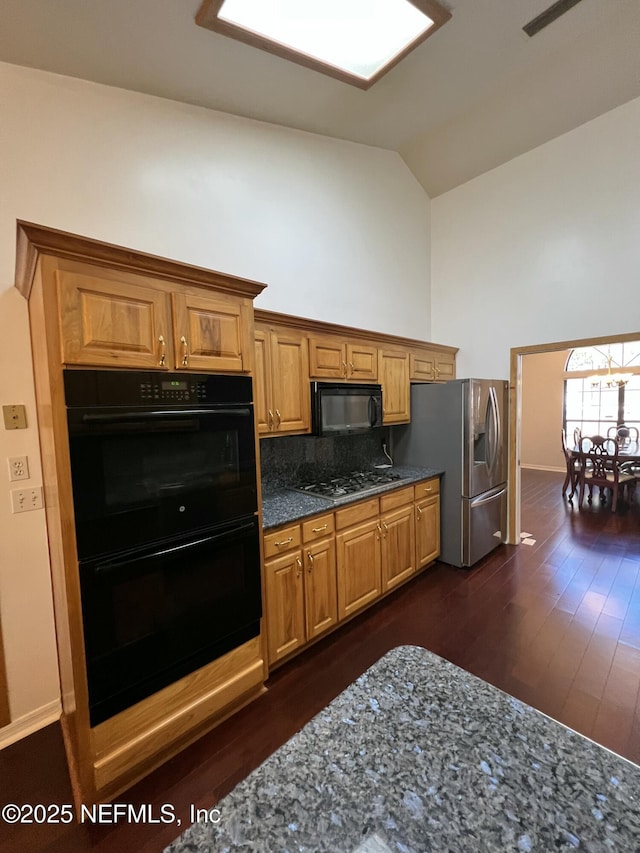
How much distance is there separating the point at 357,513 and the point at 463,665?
1086 millimetres

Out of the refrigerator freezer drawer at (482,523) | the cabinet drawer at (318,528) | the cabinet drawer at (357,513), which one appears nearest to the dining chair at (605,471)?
the refrigerator freezer drawer at (482,523)

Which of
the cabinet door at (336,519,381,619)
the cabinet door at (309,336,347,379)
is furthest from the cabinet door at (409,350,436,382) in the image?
the cabinet door at (336,519,381,619)

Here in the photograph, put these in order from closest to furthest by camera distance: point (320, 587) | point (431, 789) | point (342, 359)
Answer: point (431, 789), point (320, 587), point (342, 359)

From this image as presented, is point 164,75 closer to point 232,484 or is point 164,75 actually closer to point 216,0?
point 216,0

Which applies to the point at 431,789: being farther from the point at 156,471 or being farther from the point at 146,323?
the point at 146,323

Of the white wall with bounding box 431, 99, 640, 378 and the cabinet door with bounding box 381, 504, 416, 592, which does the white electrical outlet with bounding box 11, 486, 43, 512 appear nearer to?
the cabinet door with bounding box 381, 504, 416, 592

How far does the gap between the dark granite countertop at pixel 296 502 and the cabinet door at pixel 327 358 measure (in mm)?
865

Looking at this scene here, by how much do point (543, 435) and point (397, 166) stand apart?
6.44m

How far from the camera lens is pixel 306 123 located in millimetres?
2854

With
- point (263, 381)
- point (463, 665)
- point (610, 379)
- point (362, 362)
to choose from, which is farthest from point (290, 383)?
point (610, 379)

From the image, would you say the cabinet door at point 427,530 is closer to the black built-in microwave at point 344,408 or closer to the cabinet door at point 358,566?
the cabinet door at point 358,566

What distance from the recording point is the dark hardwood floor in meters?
1.54

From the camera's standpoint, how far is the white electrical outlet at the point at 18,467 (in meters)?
1.75

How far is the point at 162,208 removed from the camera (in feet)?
7.40
